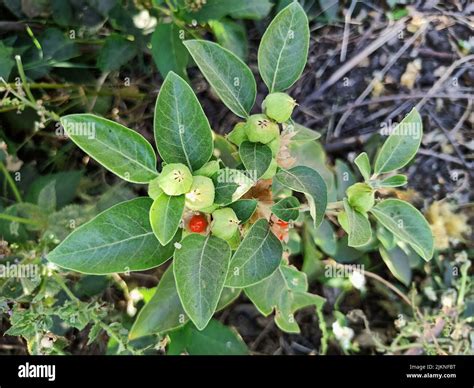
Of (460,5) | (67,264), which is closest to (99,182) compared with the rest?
(67,264)

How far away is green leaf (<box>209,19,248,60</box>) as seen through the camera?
1.22 m

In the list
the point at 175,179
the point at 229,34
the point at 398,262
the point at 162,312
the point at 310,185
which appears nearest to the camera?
the point at 175,179

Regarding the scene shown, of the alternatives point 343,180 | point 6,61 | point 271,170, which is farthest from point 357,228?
point 6,61

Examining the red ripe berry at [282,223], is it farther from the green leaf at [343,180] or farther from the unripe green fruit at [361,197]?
the green leaf at [343,180]

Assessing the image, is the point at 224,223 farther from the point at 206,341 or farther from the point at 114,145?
the point at 206,341

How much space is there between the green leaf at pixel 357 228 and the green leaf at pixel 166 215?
27 cm

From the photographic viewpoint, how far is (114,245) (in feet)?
2.85

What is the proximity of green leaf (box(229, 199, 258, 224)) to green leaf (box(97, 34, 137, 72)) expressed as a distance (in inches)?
21.3

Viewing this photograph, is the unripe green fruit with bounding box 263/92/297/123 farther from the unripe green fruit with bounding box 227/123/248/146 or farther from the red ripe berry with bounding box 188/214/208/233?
the red ripe berry with bounding box 188/214/208/233

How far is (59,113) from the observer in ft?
4.45

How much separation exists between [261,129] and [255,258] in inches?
7.8

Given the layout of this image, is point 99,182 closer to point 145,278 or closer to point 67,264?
point 145,278
